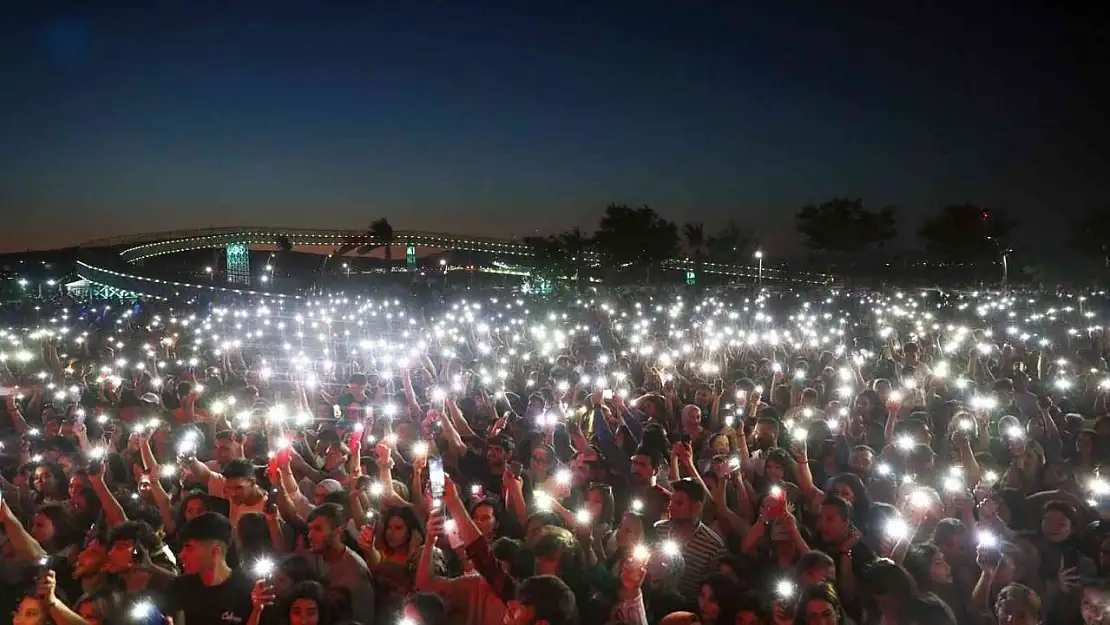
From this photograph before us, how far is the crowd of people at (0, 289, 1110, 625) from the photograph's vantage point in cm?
392

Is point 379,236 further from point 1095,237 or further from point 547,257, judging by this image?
point 1095,237

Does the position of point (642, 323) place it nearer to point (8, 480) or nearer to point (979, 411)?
point (979, 411)

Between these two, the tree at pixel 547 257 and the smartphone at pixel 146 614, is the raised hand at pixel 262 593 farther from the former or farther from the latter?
the tree at pixel 547 257

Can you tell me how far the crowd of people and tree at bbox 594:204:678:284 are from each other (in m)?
44.3

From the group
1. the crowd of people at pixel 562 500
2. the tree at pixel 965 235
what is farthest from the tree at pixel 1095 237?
the crowd of people at pixel 562 500

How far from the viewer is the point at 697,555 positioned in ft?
14.9

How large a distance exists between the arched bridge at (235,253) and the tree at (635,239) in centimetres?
314

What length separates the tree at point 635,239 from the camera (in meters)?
56.2

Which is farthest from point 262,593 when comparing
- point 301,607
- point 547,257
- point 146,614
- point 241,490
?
point 547,257

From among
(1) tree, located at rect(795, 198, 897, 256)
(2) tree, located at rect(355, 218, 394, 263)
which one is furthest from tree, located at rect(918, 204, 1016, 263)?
(2) tree, located at rect(355, 218, 394, 263)

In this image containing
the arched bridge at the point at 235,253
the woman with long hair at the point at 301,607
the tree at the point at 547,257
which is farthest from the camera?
the tree at the point at 547,257

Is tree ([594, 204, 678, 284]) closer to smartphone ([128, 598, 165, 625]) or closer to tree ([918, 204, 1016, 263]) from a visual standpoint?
tree ([918, 204, 1016, 263])

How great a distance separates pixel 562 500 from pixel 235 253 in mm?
61559

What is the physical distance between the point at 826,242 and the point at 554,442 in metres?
53.1
